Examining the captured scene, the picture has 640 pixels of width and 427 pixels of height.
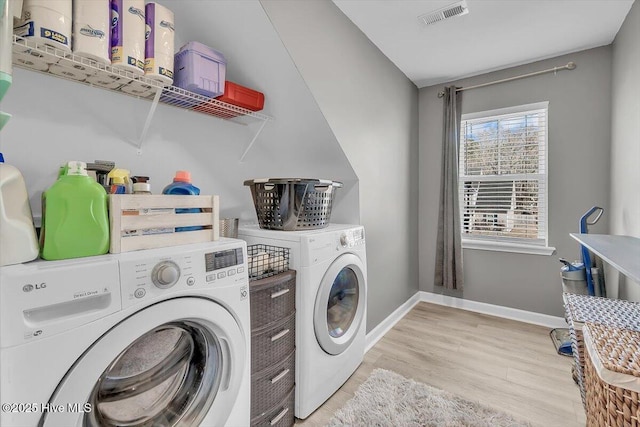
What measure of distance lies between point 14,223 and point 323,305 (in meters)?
1.24

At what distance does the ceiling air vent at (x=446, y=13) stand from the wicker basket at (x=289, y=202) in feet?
4.49

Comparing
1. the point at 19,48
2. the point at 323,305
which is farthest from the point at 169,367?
the point at 19,48

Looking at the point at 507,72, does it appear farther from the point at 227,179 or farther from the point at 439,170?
the point at 227,179

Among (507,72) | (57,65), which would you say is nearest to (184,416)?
(57,65)

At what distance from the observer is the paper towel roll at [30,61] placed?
108 centimetres

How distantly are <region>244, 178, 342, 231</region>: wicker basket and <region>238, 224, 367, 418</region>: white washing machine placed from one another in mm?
68

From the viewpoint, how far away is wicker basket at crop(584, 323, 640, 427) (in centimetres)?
84

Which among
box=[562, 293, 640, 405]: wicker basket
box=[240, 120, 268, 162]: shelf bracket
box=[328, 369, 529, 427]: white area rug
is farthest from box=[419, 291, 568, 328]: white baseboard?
box=[240, 120, 268, 162]: shelf bracket

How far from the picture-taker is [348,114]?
2027 mm

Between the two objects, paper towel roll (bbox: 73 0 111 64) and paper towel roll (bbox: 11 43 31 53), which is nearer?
paper towel roll (bbox: 11 43 31 53)

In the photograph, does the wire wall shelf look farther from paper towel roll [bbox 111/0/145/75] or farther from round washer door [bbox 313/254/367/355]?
round washer door [bbox 313/254/367/355]

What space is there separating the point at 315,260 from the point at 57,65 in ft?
4.43

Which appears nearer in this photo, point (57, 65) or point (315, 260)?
point (57, 65)

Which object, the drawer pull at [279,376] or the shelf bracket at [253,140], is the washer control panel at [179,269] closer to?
the drawer pull at [279,376]
